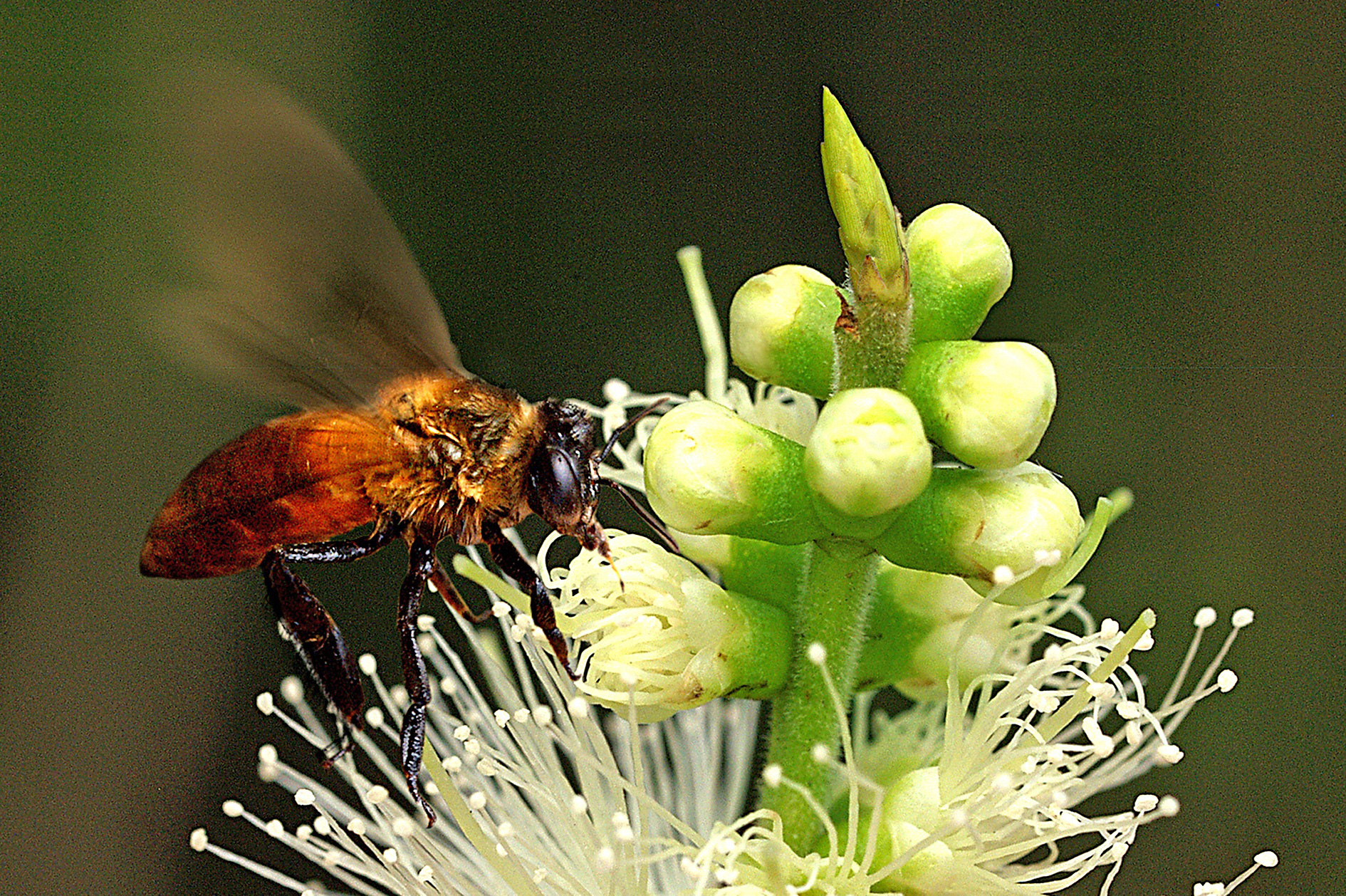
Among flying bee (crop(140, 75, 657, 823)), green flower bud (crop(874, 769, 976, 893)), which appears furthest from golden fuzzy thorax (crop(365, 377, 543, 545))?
green flower bud (crop(874, 769, 976, 893))

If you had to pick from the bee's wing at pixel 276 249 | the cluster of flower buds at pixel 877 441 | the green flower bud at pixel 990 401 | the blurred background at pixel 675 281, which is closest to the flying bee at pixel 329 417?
the bee's wing at pixel 276 249

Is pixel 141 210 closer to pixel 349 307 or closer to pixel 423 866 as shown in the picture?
pixel 349 307

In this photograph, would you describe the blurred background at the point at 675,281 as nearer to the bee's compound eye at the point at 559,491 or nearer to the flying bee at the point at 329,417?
the flying bee at the point at 329,417

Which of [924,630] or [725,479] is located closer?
[725,479]

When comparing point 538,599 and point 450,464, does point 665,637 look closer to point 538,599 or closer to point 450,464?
point 538,599

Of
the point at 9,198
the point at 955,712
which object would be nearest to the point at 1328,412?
the point at 955,712

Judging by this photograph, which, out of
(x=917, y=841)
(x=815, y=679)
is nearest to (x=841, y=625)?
(x=815, y=679)
